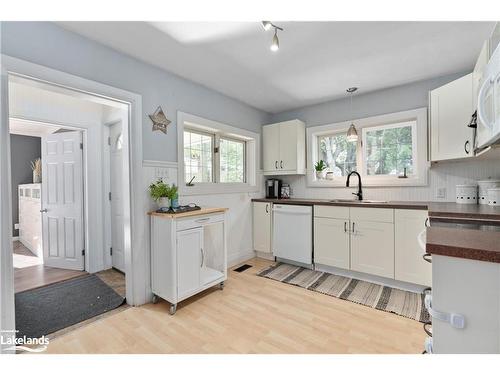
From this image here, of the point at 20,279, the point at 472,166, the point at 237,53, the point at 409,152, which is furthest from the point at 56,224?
the point at 472,166

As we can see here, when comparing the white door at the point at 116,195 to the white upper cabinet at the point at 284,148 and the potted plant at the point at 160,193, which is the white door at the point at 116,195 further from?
the white upper cabinet at the point at 284,148

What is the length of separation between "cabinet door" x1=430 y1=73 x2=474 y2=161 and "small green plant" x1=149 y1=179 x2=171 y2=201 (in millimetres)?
2859

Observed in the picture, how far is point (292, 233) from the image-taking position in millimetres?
3168

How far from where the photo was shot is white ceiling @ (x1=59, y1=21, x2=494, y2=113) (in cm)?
176

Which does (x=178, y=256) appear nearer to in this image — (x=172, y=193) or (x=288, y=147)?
(x=172, y=193)

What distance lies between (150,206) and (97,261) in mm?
1525

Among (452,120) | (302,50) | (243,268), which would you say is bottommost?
(243,268)

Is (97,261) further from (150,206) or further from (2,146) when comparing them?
(2,146)

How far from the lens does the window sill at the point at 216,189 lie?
8.87 feet

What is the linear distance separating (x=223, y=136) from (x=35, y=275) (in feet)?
10.2

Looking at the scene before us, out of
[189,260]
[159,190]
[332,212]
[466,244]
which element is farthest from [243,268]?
[466,244]

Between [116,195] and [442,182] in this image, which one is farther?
[116,195]

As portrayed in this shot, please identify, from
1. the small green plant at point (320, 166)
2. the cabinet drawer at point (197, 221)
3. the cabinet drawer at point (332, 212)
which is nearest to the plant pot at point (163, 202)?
the cabinet drawer at point (197, 221)

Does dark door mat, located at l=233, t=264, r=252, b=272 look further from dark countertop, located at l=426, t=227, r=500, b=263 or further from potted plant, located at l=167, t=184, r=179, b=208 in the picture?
dark countertop, located at l=426, t=227, r=500, b=263
